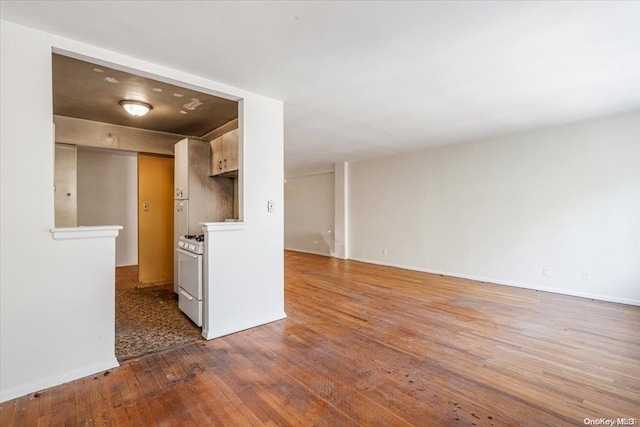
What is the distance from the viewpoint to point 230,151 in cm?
373

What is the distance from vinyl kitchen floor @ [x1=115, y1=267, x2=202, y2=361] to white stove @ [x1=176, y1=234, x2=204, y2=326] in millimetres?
149

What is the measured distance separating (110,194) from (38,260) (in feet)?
17.7

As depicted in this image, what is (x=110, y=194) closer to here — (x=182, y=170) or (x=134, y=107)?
(x=182, y=170)

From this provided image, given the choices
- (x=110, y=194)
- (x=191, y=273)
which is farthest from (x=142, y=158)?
(x=191, y=273)

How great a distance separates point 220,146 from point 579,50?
145 inches

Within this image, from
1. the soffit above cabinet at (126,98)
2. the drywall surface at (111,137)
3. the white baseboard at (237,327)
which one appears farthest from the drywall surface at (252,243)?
the drywall surface at (111,137)

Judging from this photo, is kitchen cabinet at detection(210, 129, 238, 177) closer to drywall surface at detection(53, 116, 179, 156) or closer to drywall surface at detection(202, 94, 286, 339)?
drywall surface at detection(202, 94, 286, 339)

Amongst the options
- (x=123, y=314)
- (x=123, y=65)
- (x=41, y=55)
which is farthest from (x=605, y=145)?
(x=123, y=314)

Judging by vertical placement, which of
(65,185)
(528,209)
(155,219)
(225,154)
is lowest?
(155,219)

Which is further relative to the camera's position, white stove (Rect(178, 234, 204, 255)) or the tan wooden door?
the tan wooden door

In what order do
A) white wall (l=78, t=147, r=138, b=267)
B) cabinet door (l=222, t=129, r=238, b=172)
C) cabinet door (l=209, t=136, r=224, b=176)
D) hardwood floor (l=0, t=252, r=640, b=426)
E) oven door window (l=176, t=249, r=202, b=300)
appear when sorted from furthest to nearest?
white wall (l=78, t=147, r=138, b=267) → cabinet door (l=209, t=136, r=224, b=176) → cabinet door (l=222, t=129, r=238, b=172) → oven door window (l=176, t=249, r=202, b=300) → hardwood floor (l=0, t=252, r=640, b=426)

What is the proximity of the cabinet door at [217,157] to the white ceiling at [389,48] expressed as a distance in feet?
3.35

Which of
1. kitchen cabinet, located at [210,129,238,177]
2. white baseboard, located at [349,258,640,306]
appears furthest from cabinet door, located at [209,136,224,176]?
white baseboard, located at [349,258,640,306]

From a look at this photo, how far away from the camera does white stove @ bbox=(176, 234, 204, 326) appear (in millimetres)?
3055
